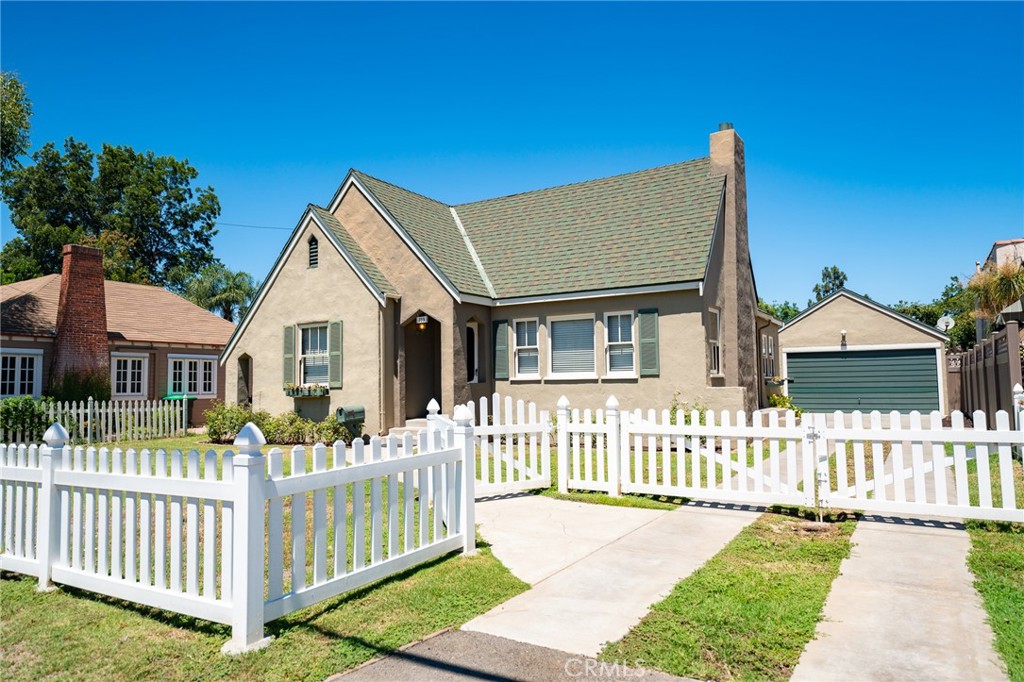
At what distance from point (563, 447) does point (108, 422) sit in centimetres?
1424

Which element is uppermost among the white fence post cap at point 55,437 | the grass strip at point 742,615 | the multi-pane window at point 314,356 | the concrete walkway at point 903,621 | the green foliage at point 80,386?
the multi-pane window at point 314,356

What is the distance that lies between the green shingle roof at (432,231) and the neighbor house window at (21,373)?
12976 millimetres

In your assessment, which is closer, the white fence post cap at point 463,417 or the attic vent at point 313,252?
the white fence post cap at point 463,417

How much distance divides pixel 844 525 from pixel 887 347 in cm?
1876

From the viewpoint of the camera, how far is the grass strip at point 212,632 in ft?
12.8

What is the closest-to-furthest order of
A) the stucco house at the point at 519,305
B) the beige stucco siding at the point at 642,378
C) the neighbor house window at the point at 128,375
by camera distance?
the beige stucco siding at the point at 642,378 < the stucco house at the point at 519,305 < the neighbor house window at the point at 128,375

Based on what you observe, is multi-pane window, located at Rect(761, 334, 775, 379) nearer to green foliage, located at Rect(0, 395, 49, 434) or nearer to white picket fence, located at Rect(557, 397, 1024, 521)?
white picket fence, located at Rect(557, 397, 1024, 521)

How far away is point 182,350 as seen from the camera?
25766mm

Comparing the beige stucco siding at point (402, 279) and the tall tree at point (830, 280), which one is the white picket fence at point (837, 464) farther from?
the tall tree at point (830, 280)

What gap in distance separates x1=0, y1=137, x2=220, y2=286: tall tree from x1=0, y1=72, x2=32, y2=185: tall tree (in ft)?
75.9

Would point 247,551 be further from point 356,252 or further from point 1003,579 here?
point 356,252

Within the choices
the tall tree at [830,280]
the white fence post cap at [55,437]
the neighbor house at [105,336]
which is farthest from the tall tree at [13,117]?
the tall tree at [830,280]

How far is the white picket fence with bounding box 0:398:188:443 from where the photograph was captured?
1677 centimetres

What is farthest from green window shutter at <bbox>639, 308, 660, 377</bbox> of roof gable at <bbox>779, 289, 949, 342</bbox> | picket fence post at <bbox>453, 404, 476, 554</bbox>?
roof gable at <bbox>779, 289, 949, 342</bbox>
